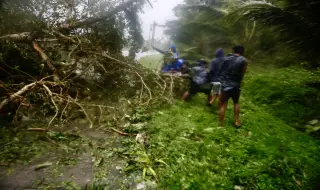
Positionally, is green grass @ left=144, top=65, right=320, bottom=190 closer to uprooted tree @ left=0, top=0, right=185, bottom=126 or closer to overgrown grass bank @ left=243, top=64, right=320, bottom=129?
overgrown grass bank @ left=243, top=64, right=320, bottom=129

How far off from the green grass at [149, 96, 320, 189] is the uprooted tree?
4.77 feet

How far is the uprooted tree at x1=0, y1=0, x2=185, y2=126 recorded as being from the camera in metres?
4.29

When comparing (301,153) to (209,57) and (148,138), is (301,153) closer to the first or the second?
(148,138)

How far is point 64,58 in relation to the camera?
5.53m

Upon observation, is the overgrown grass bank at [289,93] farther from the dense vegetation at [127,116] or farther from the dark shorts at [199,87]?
the dark shorts at [199,87]

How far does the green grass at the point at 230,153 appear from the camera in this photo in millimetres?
2414

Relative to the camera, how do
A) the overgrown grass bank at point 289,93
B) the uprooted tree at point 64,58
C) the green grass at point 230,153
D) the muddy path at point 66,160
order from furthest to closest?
the overgrown grass bank at point 289,93 → the uprooted tree at point 64,58 → the green grass at point 230,153 → the muddy path at point 66,160

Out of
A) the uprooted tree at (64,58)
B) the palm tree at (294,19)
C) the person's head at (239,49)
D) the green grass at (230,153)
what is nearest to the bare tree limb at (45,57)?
the uprooted tree at (64,58)

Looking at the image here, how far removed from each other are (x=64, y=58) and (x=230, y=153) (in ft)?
16.4

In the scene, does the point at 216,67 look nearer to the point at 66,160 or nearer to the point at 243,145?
the point at 243,145

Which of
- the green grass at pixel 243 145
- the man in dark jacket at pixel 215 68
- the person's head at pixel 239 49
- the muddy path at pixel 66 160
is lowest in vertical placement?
the muddy path at pixel 66 160

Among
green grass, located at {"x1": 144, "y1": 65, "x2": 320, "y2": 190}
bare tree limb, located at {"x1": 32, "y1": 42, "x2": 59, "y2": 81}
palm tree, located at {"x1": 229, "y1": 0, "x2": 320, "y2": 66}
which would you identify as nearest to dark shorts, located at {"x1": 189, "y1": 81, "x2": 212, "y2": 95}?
green grass, located at {"x1": 144, "y1": 65, "x2": 320, "y2": 190}

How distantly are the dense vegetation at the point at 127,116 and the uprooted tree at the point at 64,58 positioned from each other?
32 millimetres

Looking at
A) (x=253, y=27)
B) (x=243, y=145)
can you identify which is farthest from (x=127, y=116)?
(x=253, y=27)
